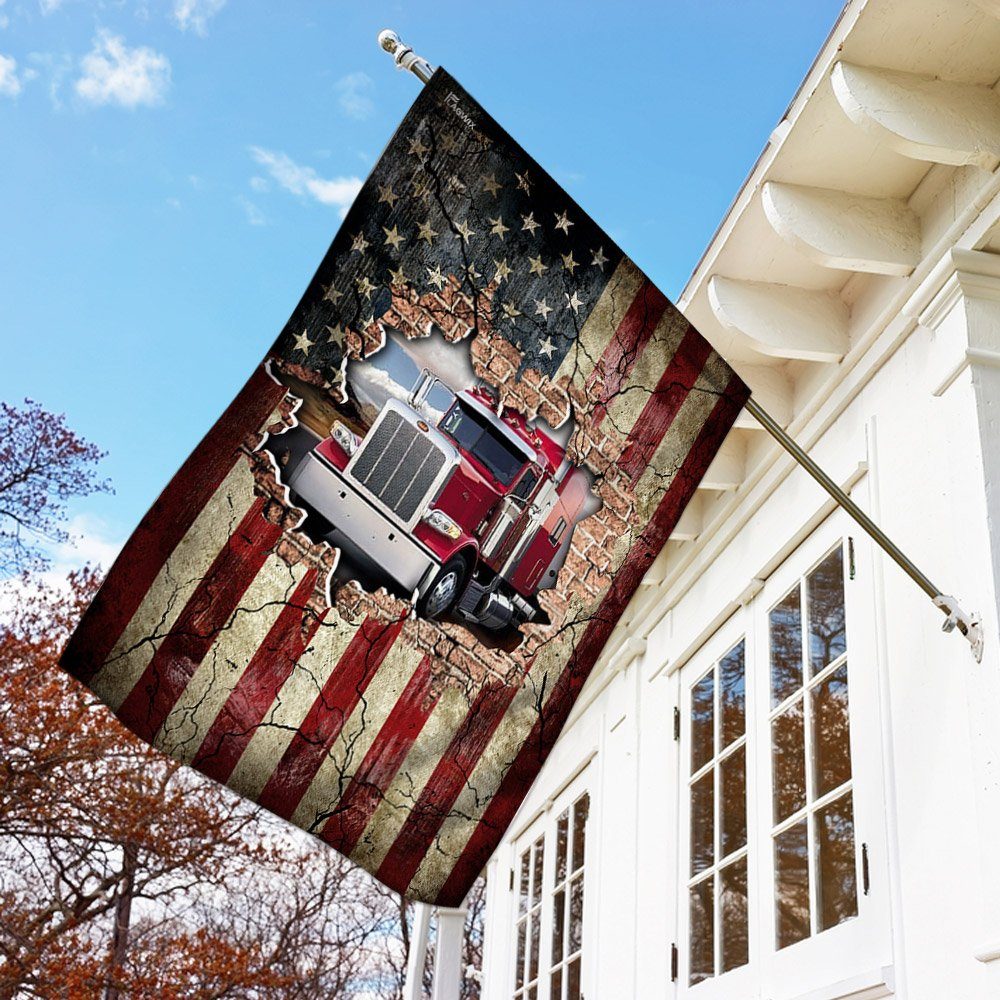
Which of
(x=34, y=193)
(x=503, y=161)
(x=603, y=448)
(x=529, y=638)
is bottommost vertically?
(x=529, y=638)

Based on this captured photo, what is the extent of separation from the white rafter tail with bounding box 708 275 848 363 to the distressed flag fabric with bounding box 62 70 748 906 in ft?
1.52

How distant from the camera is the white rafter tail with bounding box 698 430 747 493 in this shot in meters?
4.33

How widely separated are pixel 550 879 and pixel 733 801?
8.74 ft

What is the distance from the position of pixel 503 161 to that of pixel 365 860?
1.79 meters

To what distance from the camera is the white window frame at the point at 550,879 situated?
5430 millimetres

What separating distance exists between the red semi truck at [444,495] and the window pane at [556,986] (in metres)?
3.52

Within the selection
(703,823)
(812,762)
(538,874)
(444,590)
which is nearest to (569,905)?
(538,874)

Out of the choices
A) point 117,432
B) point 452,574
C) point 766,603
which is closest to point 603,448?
point 452,574

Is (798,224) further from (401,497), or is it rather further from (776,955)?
(776,955)

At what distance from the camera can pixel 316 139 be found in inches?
1234

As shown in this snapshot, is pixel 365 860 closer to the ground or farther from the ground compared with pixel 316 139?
closer to the ground

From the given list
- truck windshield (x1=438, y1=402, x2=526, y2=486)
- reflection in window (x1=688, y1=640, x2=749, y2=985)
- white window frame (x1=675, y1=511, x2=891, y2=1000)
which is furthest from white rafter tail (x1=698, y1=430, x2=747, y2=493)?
truck windshield (x1=438, y1=402, x2=526, y2=486)

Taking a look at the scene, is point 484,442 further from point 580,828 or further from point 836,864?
point 580,828

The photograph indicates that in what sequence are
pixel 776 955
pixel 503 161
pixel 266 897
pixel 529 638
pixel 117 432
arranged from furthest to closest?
1. pixel 266 897
2. pixel 117 432
3. pixel 776 955
4. pixel 529 638
5. pixel 503 161
